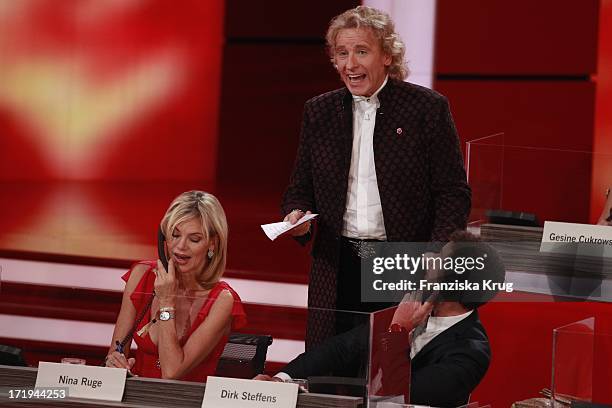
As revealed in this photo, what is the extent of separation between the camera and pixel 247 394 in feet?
6.55

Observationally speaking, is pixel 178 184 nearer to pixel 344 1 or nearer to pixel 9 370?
pixel 344 1

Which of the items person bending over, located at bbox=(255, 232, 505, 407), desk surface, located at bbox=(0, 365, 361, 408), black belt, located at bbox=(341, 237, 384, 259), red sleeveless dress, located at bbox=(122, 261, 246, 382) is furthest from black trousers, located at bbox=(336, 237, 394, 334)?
desk surface, located at bbox=(0, 365, 361, 408)

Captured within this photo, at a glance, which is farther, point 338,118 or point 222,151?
point 222,151

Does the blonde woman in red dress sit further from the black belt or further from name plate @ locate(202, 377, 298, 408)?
the black belt

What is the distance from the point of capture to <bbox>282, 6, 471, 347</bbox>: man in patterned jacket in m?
2.96

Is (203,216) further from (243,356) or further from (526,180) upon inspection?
(526,180)

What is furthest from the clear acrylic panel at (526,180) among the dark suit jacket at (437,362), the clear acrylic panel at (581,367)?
the clear acrylic panel at (581,367)

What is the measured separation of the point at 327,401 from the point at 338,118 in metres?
1.23

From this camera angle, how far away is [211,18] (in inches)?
328

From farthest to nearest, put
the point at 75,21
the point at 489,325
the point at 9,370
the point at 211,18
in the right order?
1. the point at 211,18
2. the point at 75,21
3. the point at 489,325
4. the point at 9,370

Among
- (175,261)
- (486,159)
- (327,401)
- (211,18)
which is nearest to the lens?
(327,401)

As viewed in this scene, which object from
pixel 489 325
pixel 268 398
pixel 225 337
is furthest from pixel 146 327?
pixel 489 325

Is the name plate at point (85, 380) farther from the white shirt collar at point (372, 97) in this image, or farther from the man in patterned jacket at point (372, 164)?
the white shirt collar at point (372, 97)

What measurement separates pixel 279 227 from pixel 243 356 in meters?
0.80
